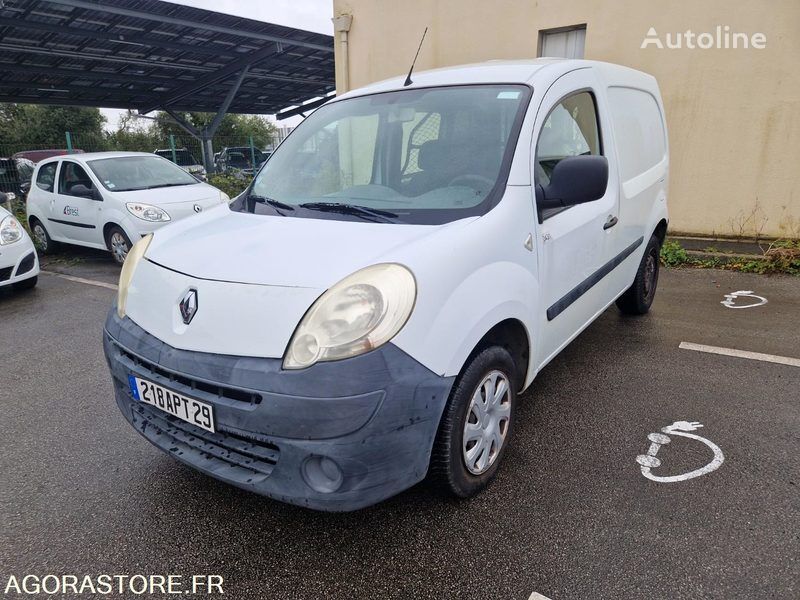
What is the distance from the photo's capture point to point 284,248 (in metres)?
2.06

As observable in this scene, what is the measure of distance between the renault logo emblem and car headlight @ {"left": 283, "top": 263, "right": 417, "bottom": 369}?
0.44 m

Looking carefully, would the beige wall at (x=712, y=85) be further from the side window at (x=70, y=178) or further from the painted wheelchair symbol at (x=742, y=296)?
the side window at (x=70, y=178)

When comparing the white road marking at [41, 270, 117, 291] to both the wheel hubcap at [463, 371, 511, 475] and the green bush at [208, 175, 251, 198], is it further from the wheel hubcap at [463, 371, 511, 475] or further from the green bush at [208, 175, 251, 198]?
the wheel hubcap at [463, 371, 511, 475]

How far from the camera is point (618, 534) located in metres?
2.04

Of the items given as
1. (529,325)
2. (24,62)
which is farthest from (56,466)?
(24,62)

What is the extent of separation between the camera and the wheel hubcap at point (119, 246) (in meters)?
6.70

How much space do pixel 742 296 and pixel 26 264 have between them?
23.9 ft

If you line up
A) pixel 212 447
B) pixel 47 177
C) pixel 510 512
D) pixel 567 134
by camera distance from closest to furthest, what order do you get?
pixel 212 447
pixel 510 512
pixel 567 134
pixel 47 177

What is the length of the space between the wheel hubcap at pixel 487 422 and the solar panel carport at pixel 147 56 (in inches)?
493

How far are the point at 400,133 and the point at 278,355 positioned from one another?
5.16 ft

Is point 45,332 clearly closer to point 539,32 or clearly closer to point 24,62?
point 539,32

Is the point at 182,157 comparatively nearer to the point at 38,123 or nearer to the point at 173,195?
the point at 173,195

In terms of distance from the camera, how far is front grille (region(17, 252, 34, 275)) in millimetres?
5679

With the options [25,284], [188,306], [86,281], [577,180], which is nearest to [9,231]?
[25,284]
